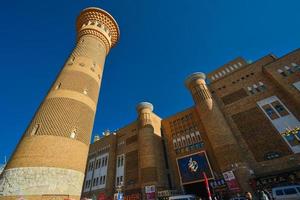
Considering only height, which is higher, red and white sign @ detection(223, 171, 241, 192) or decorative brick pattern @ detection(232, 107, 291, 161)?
decorative brick pattern @ detection(232, 107, 291, 161)

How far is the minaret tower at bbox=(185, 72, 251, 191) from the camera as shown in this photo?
784 inches

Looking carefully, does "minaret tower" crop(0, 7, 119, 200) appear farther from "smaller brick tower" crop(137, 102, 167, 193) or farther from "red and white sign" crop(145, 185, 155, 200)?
"red and white sign" crop(145, 185, 155, 200)

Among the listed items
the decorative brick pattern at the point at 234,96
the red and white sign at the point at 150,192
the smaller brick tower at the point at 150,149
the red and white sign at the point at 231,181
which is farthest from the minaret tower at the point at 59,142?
the decorative brick pattern at the point at 234,96

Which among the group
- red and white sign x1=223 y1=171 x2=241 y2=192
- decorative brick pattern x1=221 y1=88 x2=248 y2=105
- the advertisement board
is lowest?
red and white sign x1=223 y1=171 x2=241 y2=192

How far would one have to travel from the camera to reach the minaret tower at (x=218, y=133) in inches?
784

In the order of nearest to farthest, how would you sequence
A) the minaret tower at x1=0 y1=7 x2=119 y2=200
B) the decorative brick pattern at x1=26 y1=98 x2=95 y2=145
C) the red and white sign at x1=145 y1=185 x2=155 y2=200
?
the minaret tower at x1=0 y1=7 x2=119 y2=200 → the decorative brick pattern at x1=26 y1=98 x2=95 y2=145 → the red and white sign at x1=145 y1=185 x2=155 y2=200

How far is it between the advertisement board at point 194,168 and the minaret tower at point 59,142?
15.9 meters

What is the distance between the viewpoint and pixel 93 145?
39.8 meters

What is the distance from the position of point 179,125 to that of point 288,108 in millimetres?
15397

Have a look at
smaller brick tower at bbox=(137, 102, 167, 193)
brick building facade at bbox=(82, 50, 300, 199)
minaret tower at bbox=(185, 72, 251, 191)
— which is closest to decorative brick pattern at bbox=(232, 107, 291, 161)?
brick building facade at bbox=(82, 50, 300, 199)

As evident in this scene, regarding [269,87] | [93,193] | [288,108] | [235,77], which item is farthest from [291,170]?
[93,193]

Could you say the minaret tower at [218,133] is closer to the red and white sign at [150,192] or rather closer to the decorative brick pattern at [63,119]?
the red and white sign at [150,192]

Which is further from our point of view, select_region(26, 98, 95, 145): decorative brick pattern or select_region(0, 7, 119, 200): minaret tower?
select_region(26, 98, 95, 145): decorative brick pattern

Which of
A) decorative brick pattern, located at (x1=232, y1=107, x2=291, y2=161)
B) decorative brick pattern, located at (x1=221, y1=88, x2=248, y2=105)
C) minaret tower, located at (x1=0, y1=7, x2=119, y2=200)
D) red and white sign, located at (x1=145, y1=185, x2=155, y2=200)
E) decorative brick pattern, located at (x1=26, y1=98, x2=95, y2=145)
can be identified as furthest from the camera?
decorative brick pattern, located at (x1=221, y1=88, x2=248, y2=105)
